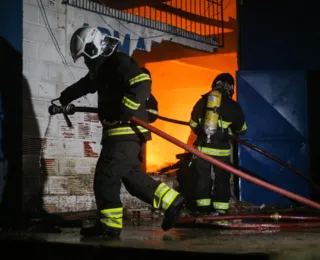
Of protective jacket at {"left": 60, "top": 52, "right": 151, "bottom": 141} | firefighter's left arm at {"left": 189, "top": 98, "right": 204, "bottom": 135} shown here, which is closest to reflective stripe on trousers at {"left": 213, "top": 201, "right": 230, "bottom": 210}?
firefighter's left arm at {"left": 189, "top": 98, "right": 204, "bottom": 135}

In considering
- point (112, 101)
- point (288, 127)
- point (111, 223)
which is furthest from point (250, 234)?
point (288, 127)

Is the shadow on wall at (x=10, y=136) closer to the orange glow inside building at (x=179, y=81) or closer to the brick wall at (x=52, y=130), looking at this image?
the brick wall at (x=52, y=130)

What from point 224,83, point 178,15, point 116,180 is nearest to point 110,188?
point 116,180

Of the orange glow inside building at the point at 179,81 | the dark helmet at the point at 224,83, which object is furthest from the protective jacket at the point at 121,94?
the orange glow inside building at the point at 179,81

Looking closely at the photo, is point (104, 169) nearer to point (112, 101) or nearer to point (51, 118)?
point (112, 101)

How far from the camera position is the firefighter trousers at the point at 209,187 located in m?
8.86

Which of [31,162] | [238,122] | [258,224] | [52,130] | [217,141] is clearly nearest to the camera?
[258,224]

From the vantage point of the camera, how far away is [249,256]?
14.4ft

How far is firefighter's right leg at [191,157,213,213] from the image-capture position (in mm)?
8875

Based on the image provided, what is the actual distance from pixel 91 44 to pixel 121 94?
58 cm

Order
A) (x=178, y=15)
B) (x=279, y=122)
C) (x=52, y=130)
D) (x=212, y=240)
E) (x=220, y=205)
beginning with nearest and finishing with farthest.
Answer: (x=212, y=240) → (x=52, y=130) → (x=220, y=205) → (x=279, y=122) → (x=178, y=15)

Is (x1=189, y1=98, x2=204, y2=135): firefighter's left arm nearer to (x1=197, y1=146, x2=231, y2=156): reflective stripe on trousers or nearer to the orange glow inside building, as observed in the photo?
(x1=197, y1=146, x2=231, y2=156): reflective stripe on trousers

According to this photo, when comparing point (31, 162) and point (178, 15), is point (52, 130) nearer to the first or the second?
point (31, 162)

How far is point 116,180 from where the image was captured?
581cm
